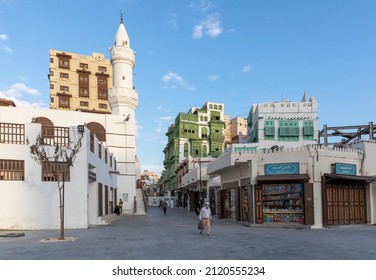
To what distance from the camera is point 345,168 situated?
22.5 m

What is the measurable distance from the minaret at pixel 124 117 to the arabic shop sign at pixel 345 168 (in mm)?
29102

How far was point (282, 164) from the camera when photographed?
22172mm

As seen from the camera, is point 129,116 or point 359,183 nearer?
point 359,183

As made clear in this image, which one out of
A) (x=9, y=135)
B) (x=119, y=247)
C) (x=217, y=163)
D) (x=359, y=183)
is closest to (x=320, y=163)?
(x=359, y=183)

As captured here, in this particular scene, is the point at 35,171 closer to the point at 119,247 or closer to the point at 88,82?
the point at 119,247

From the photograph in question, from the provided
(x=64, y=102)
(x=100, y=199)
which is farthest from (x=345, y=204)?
(x=64, y=102)

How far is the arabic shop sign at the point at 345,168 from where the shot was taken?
868 inches

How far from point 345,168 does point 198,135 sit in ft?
193

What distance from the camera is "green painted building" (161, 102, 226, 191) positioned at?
7906 centimetres

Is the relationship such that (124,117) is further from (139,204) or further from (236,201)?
(236,201)

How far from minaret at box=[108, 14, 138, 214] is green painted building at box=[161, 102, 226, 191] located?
3014 cm

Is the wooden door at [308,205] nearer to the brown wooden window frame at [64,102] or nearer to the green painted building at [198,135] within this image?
the green painted building at [198,135]
